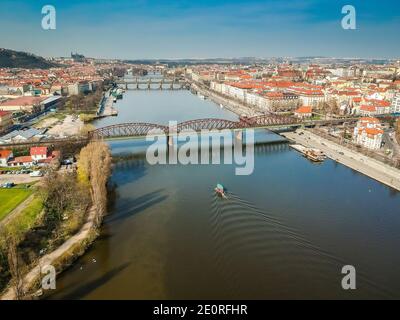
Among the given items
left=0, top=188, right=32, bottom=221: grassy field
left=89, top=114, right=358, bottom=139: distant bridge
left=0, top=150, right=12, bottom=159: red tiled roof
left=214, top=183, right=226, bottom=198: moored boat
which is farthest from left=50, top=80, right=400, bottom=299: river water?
left=0, top=150, right=12, bottom=159: red tiled roof

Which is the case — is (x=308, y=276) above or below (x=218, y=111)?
below

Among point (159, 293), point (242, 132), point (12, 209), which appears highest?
point (242, 132)

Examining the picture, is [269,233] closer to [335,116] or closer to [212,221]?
[212,221]

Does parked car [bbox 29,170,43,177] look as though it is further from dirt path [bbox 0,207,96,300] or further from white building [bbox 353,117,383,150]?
white building [bbox 353,117,383,150]

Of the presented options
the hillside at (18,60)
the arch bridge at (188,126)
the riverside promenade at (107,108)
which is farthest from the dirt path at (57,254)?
the hillside at (18,60)

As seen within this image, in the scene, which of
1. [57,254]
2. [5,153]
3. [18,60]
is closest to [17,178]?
[5,153]

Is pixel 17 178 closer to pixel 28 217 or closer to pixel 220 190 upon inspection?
pixel 28 217
